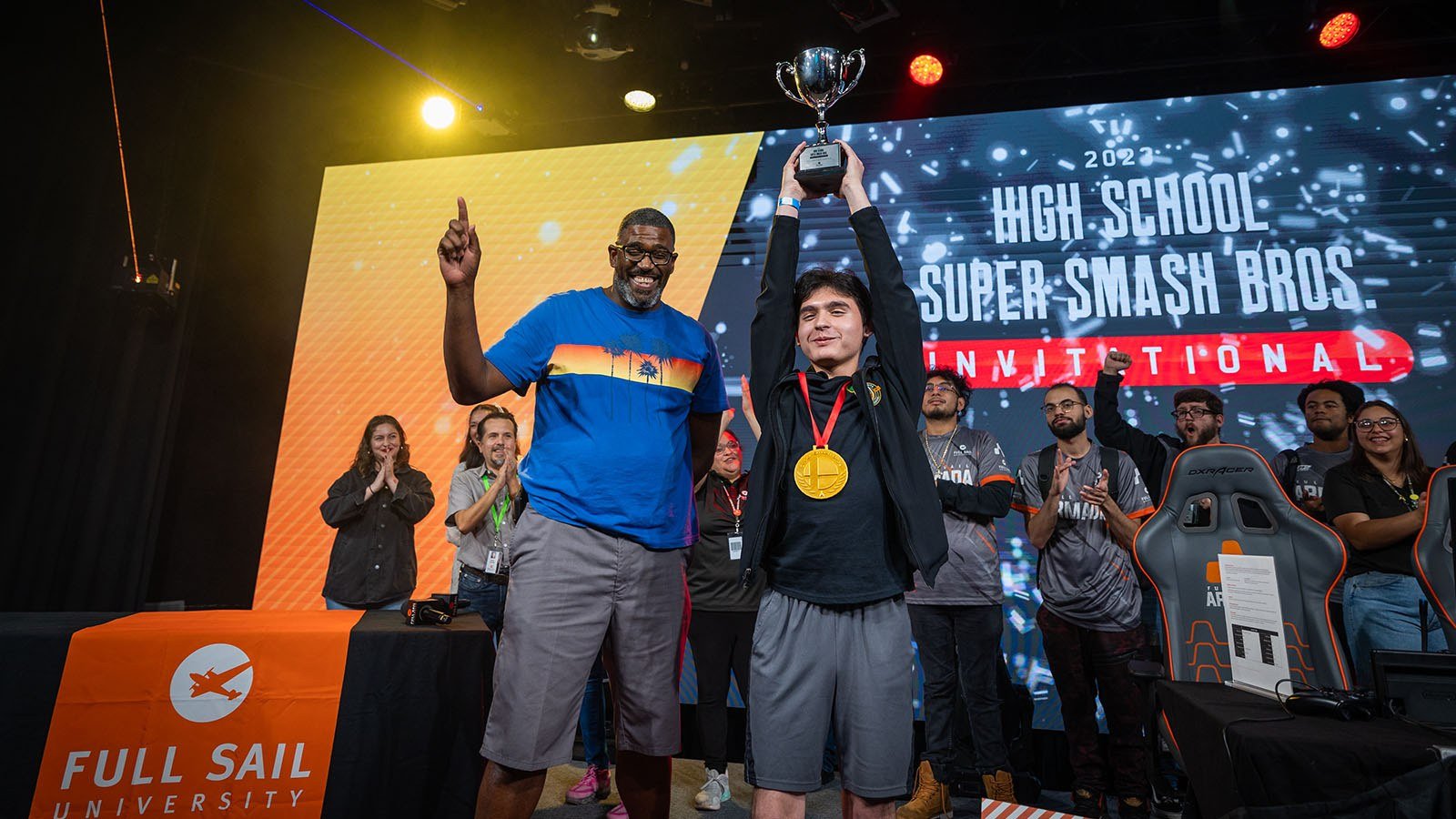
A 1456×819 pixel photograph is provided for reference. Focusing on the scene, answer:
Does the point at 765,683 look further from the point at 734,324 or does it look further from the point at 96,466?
the point at 96,466

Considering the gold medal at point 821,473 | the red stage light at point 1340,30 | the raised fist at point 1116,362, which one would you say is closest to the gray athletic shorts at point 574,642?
the gold medal at point 821,473

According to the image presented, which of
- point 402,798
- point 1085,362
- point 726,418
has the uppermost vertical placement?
point 1085,362

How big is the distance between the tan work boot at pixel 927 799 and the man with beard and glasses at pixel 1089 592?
576 millimetres

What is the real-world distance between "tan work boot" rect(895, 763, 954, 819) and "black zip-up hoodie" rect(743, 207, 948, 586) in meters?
2.06

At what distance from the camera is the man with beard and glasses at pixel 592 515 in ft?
5.54

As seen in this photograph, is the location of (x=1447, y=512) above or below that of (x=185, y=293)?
below

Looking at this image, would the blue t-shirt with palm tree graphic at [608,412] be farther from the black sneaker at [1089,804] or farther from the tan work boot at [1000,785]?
the black sneaker at [1089,804]

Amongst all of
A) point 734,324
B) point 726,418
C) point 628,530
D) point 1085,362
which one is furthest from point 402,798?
point 1085,362

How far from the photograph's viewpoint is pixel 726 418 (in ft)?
14.5

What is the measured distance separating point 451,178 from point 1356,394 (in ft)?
19.4

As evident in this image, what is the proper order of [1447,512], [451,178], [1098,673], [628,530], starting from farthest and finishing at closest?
[451,178] → [1098,673] → [1447,512] → [628,530]

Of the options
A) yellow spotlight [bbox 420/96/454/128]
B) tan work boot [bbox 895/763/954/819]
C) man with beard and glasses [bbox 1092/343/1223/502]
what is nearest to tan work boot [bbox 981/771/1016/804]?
tan work boot [bbox 895/763/954/819]

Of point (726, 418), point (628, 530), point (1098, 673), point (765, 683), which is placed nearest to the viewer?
point (765, 683)

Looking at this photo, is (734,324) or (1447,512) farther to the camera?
(734,324)
